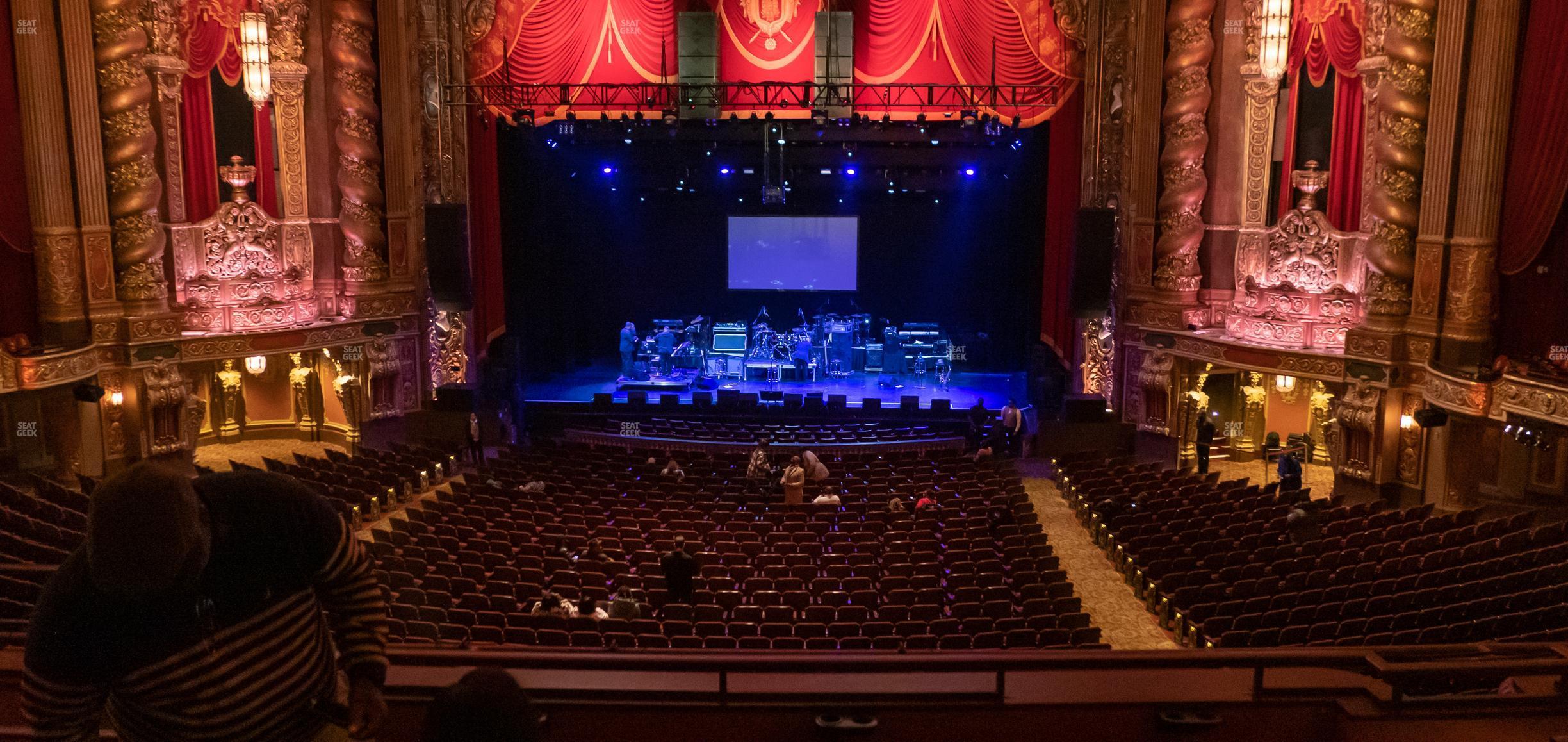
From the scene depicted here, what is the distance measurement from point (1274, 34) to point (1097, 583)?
27.0 ft

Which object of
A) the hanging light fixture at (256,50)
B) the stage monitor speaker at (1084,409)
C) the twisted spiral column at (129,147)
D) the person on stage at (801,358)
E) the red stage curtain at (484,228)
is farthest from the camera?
the person on stage at (801,358)

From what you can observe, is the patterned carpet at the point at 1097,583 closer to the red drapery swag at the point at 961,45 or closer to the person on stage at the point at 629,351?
the red drapery swag at the point at 961,45

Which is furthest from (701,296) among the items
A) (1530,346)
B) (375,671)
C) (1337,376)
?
(375,671)

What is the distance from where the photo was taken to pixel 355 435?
2123cm

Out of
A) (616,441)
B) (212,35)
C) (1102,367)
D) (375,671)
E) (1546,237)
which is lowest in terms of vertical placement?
(616,441)

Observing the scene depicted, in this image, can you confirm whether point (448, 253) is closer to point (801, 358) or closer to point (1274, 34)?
point (801, 358)

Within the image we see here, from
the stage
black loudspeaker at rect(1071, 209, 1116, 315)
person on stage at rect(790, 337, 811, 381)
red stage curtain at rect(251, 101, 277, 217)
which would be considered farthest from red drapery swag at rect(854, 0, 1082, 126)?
red stage curtain at rect(251, 101, 277, 217)

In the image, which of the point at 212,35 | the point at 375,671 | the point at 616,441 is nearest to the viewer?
the point at 375,671

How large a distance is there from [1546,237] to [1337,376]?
3377 mm

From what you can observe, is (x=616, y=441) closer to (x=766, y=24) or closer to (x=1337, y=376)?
(x=766, y=24)

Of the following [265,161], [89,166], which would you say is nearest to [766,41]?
[265,161]

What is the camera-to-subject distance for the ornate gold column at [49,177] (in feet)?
55.0

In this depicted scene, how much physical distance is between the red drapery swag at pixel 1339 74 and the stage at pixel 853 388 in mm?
6597

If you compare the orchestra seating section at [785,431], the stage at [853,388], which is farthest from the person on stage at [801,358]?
the orchestra seating section at [785,431]
